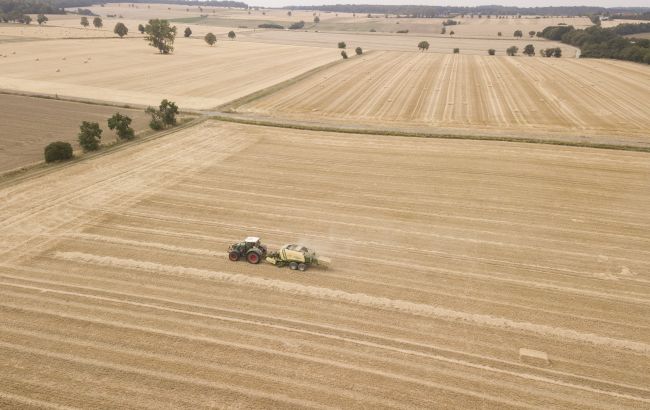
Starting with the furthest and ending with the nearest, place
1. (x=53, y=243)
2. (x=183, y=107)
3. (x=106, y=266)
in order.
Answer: (x=183, y=107), (x=53, y=243), (x=106, y=266)

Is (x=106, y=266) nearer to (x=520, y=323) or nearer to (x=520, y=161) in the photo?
(x=520, y=323)

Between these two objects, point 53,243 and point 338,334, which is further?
point 53,243

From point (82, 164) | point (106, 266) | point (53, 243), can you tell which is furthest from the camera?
point (82, 164)

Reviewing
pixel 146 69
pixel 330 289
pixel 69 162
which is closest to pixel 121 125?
pixel 69 162

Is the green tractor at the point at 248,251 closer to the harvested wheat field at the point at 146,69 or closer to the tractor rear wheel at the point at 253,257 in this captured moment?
the tractor rear wheel at the point at 253,257

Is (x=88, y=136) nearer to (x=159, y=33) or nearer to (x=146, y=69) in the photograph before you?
(x=146, y=69)

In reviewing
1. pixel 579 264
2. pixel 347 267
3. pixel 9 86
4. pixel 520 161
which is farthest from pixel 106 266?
pixel 9 86

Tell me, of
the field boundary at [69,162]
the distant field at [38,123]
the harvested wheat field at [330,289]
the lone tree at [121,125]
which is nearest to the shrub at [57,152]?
the field boundary at [69,162]
